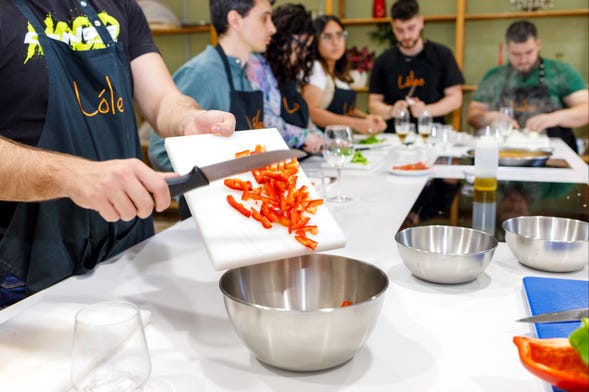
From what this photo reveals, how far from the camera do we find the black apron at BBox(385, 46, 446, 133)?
4.75 m

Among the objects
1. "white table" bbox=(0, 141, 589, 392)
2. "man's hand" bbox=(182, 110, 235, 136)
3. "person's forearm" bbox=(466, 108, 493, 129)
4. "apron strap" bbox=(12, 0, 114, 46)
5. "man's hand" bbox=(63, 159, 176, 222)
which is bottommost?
"white table" bbox=(0, 141, 589, 392)

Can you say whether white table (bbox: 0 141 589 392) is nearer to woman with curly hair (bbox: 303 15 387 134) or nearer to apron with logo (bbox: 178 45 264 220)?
apron with logo (bbox: 178 45 264 220)

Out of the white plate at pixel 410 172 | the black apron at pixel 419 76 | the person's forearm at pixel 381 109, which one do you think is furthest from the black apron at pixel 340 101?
the white plate at pixel 410 172

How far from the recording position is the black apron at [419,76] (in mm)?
4754

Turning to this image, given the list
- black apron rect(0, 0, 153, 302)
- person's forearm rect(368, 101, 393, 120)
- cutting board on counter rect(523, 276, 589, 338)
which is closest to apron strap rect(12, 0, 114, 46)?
black apron rect(0, 0, 153, 302)

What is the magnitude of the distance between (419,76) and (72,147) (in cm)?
378

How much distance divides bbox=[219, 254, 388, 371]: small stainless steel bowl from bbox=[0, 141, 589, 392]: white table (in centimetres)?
5

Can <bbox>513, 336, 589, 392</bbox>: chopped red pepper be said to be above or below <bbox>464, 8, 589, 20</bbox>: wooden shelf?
below

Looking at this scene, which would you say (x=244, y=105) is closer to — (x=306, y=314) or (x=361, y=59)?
(x=306, y=314)

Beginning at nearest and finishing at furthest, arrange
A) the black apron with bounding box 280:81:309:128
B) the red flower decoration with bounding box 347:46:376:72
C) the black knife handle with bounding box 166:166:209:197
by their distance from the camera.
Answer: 1. the black knife handle with bounding box 166:166:209:197
2. the black apron with bounding box 280:81:309:128
3. the red flower decoration with bounding box 347:46:376:72

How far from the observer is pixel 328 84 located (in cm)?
417

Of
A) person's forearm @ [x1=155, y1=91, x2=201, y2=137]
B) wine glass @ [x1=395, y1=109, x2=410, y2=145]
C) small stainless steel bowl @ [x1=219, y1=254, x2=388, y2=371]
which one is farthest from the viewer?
wine glass @ [x1=395, y1=109, x2=410, y2=145]

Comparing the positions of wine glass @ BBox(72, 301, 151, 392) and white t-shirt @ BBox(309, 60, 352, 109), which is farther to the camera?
white t-shirt @ BBox(309, 60, 352, 109)

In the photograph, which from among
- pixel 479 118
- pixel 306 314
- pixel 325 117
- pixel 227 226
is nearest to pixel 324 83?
pixel 325 117
